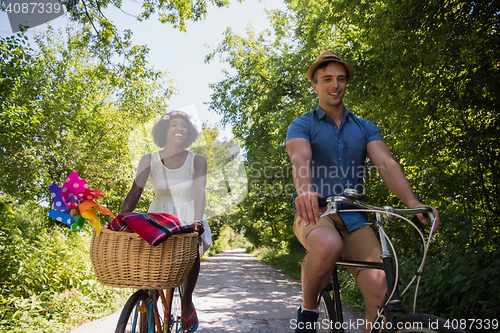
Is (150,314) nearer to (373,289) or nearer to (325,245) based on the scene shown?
(325,245)

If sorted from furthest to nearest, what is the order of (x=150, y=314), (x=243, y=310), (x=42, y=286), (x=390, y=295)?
(x=243, y=310), (x=42, y=286), (x=150, y=314), (x=390, y=295)

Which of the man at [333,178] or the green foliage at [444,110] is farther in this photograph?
the green foliage at [444,110]

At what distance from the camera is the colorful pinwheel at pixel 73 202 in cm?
185

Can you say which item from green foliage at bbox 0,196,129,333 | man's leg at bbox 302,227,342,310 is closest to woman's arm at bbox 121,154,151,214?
man's leg at bbox 302,227,342,310

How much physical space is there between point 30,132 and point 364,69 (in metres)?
8.24

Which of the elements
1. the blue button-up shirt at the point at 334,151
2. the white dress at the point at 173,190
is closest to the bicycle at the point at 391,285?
the blue button-up shirt at the point at 334,151

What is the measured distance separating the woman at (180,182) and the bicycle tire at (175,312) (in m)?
0.07

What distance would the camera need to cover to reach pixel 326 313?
2283 millimetres

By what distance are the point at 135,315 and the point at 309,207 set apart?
150 centimetres

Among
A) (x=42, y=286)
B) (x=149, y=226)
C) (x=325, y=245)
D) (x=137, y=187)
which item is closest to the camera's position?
(x=325, y=245)

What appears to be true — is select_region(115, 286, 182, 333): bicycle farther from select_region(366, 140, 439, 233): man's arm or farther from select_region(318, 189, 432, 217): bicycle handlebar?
select_region(366, 140, 439, 233): man's arm

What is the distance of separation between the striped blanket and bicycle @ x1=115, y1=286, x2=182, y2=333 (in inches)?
21.7

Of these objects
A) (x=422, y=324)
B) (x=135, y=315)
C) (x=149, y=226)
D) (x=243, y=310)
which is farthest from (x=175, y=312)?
(x=243, y=310)

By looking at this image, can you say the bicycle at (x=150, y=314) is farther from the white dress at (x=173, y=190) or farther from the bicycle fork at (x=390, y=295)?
the bicycle fork at (x=390, y=295)
